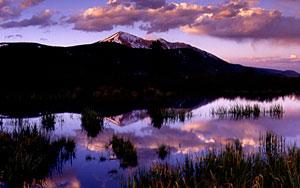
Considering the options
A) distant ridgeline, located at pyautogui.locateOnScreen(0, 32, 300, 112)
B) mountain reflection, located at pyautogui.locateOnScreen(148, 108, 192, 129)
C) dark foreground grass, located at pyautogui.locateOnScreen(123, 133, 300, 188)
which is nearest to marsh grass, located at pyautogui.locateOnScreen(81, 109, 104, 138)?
A: mountain reflection, located at pyautogui.locateOnScreen(148, 108, 192, 129)

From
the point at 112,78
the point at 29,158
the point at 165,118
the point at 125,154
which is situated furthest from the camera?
the point at 112,78

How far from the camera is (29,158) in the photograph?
1408cm

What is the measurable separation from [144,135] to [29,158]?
11299mm

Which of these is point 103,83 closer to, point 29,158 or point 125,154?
point 125,154

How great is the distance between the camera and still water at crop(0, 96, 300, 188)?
48.9 ft

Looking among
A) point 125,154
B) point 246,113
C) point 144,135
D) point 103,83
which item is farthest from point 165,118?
point 103,83

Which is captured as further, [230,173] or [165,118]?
[165,118]

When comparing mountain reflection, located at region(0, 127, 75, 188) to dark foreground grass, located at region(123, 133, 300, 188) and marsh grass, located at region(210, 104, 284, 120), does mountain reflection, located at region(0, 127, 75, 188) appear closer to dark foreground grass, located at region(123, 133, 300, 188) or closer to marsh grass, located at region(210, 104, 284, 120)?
dark foreground grass, located at region(123, 133, 300, 188)

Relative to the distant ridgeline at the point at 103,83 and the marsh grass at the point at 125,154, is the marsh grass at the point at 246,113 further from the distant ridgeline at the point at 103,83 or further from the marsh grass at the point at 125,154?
the marsh grass at the point at 125,154

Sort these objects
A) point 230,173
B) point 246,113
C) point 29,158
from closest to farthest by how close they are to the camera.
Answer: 1. point 230,173
2. point 29,158
3. point 246,113

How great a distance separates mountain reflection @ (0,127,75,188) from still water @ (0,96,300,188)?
14 centimetres

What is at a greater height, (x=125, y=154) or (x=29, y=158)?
(x=29, y=158)

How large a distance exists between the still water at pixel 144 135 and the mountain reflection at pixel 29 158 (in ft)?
0.47

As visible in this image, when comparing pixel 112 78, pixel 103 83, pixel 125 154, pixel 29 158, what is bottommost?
pixel 125 154
